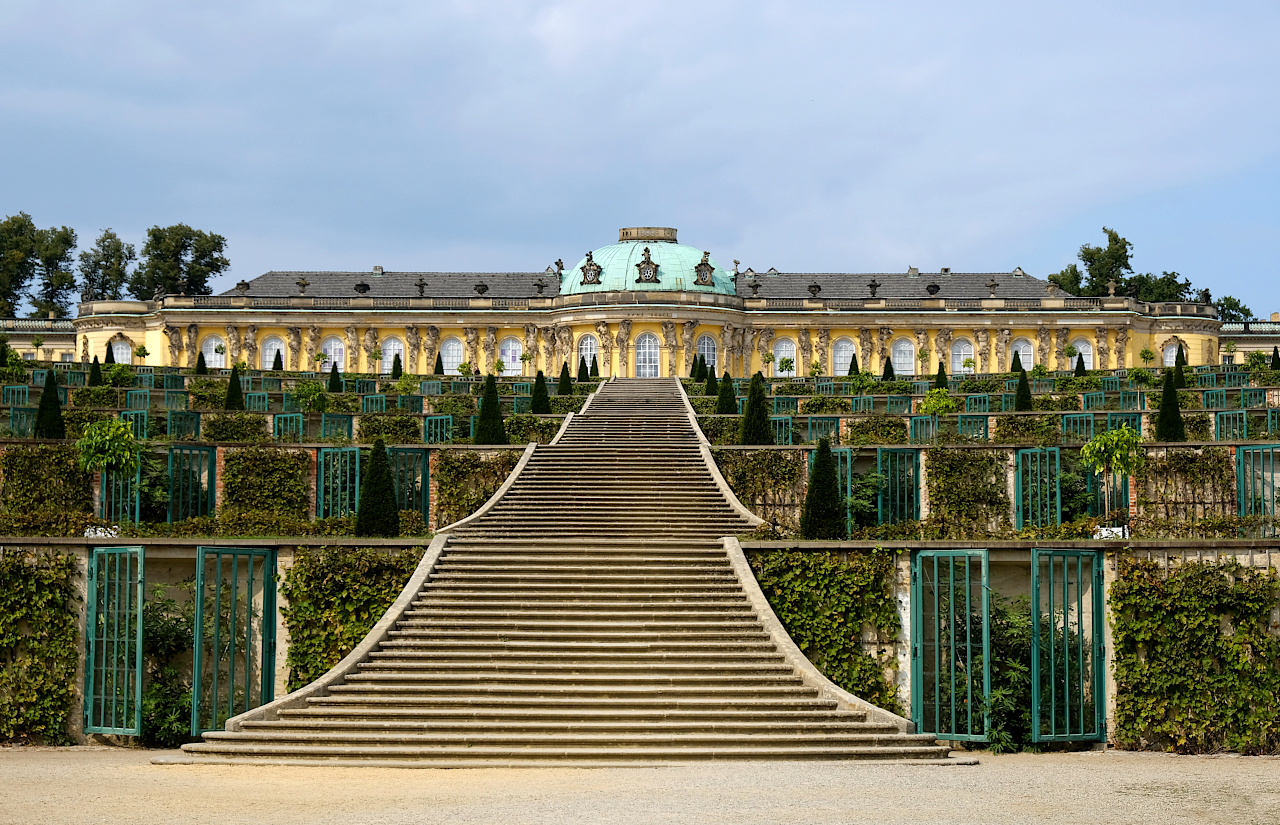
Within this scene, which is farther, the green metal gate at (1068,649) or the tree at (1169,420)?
the tree at (1169,420)

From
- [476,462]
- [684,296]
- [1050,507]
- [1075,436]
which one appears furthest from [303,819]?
[684,296]

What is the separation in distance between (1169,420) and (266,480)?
1792 cm

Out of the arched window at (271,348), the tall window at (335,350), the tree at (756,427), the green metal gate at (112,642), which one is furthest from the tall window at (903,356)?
the green metal gate at (112,642)

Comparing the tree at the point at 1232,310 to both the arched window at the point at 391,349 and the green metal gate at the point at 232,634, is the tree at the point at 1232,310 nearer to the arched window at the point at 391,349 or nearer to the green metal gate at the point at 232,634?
the arched window at the point at 391,349

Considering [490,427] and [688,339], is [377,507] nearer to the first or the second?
[490,427]

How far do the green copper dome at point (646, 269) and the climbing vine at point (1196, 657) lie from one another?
50.0m

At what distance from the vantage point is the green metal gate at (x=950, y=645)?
1627cm

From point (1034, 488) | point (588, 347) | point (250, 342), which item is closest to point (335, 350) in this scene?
point (250, 342)

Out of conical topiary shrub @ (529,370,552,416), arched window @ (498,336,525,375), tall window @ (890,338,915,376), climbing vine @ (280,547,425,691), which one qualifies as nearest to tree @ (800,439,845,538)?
climbing vine @ (280,547,425,691)

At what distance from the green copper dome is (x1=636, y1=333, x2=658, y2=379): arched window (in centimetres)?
243

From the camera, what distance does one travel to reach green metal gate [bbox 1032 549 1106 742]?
16547 millimetres

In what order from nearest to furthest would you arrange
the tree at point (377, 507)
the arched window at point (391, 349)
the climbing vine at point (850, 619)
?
the climbing vine at point (850, 619), the tree at point (377, 507), the arched window at point (391, 349)

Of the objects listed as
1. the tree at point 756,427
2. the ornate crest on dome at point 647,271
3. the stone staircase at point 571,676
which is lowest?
the stone staircase at point 571,676

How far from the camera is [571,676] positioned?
1627 cm
